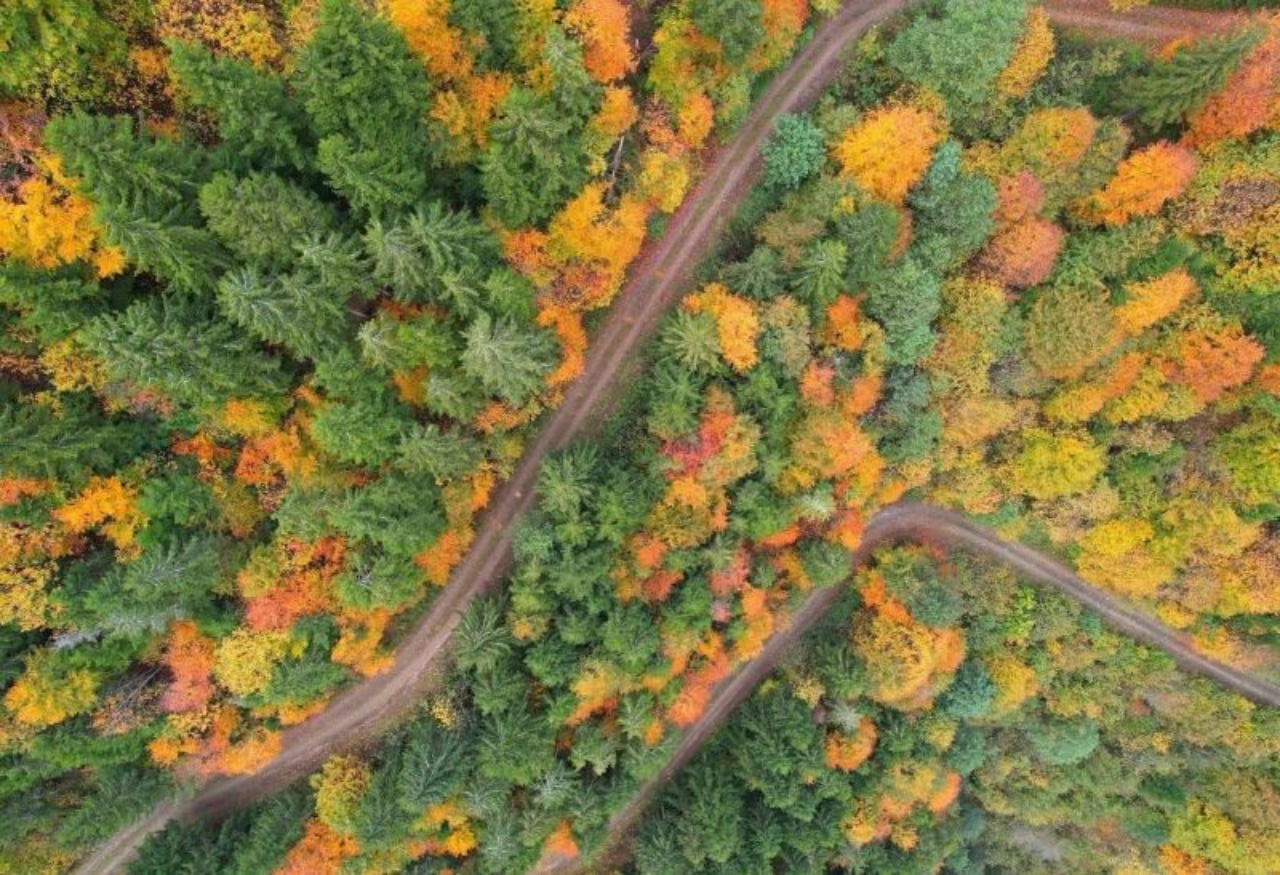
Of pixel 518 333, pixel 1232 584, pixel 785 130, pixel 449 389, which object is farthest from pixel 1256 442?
pixel 449 389

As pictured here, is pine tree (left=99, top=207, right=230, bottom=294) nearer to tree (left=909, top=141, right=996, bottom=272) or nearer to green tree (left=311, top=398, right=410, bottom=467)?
green tree (left=311, top=398, right=410, bottom=467)

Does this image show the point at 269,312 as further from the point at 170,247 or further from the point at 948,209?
the point at 948,209

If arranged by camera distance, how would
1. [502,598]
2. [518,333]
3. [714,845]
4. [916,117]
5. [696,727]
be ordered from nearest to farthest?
[518,333] < [916,117] < [502,598] < [714,845] < [696,727]

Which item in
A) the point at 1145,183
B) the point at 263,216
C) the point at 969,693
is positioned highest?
the point at 1145,183

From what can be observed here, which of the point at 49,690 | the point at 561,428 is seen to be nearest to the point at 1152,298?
the point at 561,428

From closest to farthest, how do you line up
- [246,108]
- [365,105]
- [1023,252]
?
[246,108]
[365,105]
[1023,252]

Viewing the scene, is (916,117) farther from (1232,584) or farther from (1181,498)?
(1232,584)
